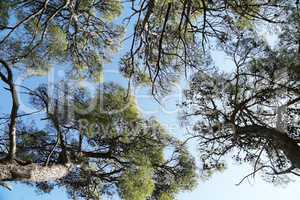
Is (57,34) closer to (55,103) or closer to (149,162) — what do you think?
(55,103)

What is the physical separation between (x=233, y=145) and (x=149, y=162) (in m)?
0.98

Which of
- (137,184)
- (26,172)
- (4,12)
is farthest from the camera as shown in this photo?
(137,184)

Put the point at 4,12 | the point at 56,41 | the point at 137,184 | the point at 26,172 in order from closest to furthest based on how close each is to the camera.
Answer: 1. the point at 26,172
2. the point at 4,12
3. the point at 56,41
4. the point at 137,184

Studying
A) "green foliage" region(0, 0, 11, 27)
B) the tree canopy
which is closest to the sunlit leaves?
the tree canopy

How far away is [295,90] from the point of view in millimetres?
4066

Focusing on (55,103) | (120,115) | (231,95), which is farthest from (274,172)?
(55,103)

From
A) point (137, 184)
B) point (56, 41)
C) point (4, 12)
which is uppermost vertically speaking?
point (4, 12)

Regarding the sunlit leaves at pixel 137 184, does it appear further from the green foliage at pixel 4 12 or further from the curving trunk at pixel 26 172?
the green foliage at pixel 4 12

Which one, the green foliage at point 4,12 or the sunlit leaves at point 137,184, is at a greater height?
the green foliage at point 4,12

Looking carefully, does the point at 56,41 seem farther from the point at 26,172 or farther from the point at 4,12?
the point at 26,172

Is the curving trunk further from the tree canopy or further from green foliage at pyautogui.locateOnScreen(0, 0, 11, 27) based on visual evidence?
green foliage at pyautogui.locateOnScreen(0, 0, 11, 27)

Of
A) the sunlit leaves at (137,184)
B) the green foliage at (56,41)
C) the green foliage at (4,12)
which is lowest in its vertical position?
the sunlit leaves at (137,184)

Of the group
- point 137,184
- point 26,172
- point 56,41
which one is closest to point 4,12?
point 56,41

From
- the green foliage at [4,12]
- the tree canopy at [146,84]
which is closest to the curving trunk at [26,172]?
the tree canopy at [146,84]
